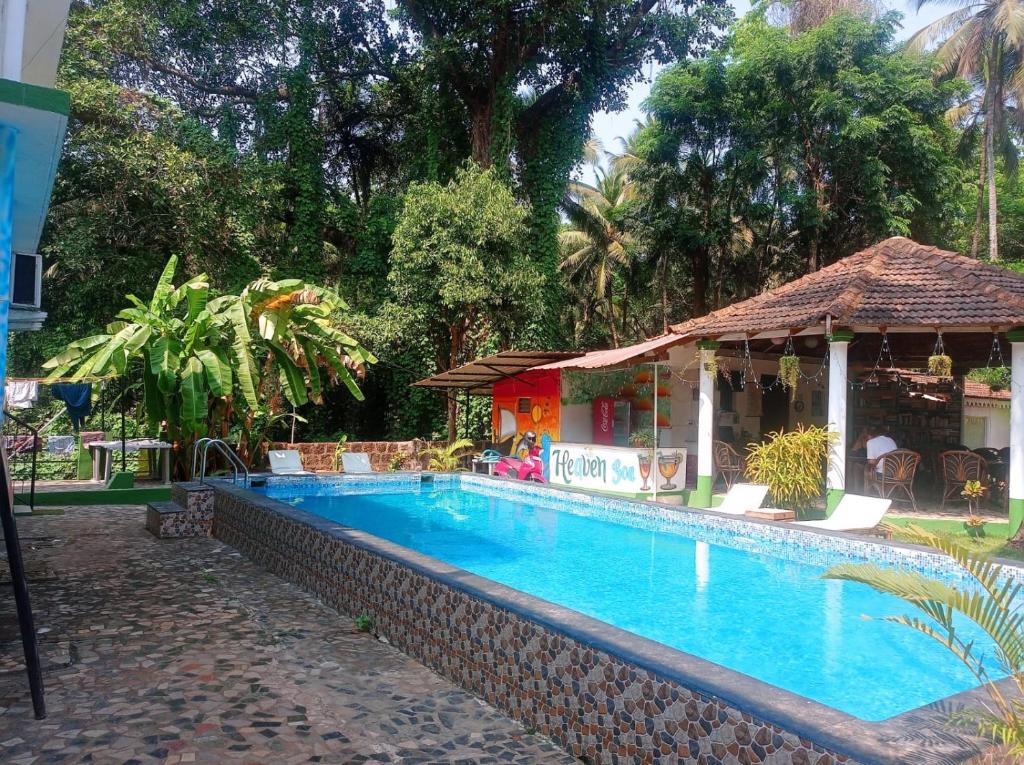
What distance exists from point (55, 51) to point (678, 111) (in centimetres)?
1851

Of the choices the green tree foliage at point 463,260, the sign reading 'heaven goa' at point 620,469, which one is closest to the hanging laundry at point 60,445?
the green tree foliage at point 463,260

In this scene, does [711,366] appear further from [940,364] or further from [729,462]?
[940,364]

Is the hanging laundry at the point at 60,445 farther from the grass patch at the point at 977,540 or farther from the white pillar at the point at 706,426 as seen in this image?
the grass patch at the point at 977,540

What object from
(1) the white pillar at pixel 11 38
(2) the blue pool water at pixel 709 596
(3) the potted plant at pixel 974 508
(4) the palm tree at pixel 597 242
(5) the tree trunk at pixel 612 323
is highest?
(4) the palm tree at pixel 597 242

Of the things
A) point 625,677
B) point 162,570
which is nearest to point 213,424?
point 162,570

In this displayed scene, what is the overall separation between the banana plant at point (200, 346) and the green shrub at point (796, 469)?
6.38 m

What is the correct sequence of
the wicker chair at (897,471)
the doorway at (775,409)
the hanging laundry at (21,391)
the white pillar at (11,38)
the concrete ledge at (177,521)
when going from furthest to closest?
the doorway at (775,409), the hanging laundry at (21,391), the wicker chair at (897,471), the concrete ledge at (177,521), the white pillar at (11,38)

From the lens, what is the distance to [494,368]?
17125 millimetres

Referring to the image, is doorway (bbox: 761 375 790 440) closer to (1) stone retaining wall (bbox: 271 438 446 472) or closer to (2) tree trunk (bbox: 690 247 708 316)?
(2) tree trunk (bbox: 690 247 708 316)

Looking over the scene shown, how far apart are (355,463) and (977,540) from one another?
11.2m

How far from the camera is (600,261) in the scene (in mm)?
31047

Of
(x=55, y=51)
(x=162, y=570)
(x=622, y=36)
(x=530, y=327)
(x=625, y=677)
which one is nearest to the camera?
(x=625, y=677)

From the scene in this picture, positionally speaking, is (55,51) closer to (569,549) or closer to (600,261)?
(569,549)

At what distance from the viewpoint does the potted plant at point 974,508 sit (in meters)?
10.4
